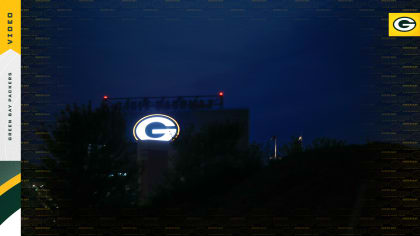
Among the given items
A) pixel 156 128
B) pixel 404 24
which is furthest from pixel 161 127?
pixel 404 24

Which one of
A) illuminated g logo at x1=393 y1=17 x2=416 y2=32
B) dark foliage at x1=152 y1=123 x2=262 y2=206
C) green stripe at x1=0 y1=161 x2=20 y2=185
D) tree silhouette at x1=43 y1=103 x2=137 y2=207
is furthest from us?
dark foliage at x1=152 y1=123 x2=262 y2=206

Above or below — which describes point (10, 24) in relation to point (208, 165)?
above

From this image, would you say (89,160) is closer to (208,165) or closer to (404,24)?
(208,165)

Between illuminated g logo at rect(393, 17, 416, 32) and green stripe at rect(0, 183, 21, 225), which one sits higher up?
illuminated g logo at rect(393, 17, 416, 32)

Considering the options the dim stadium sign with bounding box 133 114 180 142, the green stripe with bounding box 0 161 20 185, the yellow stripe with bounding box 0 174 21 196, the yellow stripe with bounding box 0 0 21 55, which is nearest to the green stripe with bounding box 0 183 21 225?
the yellow stripe with bounding box 0 174 21 196

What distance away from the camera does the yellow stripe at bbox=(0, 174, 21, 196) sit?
4.45m

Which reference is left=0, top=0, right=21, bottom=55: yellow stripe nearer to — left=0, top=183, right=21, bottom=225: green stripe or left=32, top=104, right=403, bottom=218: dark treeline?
left=32, top=104, right=403, bottom=218: dark treeline

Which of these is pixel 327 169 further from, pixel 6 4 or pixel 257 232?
pixel 6 4

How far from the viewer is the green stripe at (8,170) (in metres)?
4.42

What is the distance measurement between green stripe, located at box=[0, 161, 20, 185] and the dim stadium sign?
217 cm

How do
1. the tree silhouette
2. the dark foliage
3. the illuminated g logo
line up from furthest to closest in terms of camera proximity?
the dark foliage, the tree silhouette, the illuminated g logo

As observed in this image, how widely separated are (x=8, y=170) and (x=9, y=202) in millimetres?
400

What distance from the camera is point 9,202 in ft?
14.8

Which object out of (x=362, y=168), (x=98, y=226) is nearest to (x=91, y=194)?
(x=98, y=226)
